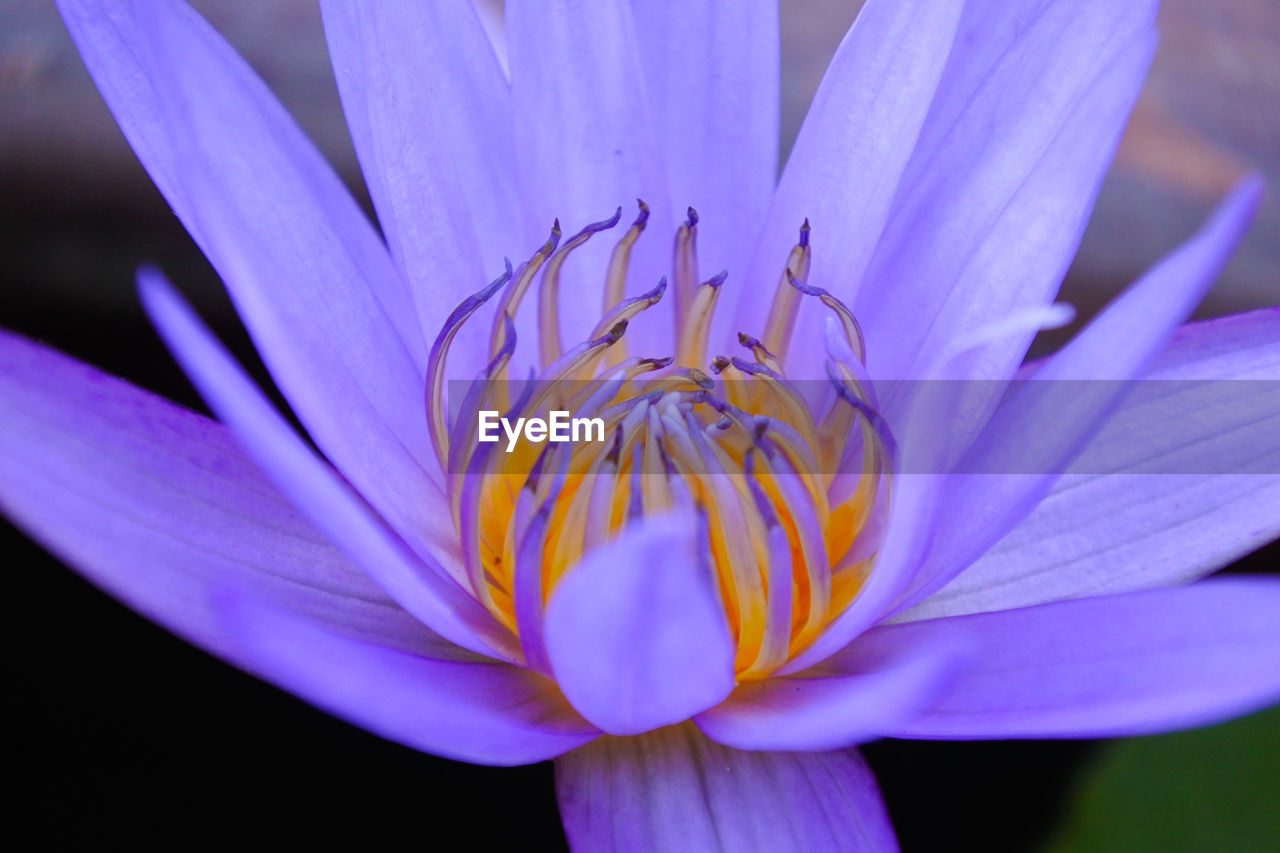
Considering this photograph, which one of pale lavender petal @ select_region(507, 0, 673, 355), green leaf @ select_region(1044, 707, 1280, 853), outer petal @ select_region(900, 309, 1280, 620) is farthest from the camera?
green leaf @ select_region(1044, 707, 1280, 853)

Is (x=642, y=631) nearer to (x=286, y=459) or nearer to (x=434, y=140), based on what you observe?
(x=286, y=459)

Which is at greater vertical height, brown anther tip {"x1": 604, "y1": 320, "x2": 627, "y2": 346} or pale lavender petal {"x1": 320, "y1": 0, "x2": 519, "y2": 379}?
pale lavender petal {"x1": 320, "y1": 0, "x2": 519, "y2": 379}

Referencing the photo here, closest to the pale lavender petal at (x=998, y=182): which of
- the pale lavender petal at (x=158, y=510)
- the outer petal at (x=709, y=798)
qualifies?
the outer petal at (x=709, y=798)

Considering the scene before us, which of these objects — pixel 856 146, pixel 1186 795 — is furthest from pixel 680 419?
pixel 1186 795

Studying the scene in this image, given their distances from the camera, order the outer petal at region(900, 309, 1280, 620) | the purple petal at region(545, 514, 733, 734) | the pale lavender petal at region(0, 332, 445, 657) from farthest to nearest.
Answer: the outer petal at region(900, 309, 1280, 620)
the pale lavender petal at region(0, 332, 445, 657)
the purple petal at region(545, 514, 733, 734)

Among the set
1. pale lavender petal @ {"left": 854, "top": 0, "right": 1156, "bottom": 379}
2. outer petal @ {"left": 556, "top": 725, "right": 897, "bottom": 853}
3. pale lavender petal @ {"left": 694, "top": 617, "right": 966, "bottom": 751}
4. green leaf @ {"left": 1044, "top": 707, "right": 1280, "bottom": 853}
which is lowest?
green leaf @ {"left": 1044, "top": 707, "right": 1280, "bottom": 853}

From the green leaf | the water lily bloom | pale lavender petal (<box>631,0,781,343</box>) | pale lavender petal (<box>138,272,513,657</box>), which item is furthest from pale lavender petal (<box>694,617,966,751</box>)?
the green leaf

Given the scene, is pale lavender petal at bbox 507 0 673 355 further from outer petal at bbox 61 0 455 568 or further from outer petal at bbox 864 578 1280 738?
outer petal at bbox 864 578 1280 738

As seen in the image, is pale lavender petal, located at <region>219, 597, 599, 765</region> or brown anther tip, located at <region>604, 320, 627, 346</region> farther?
brown anther tip, located at <region>604, 320, 627, 346</region>
